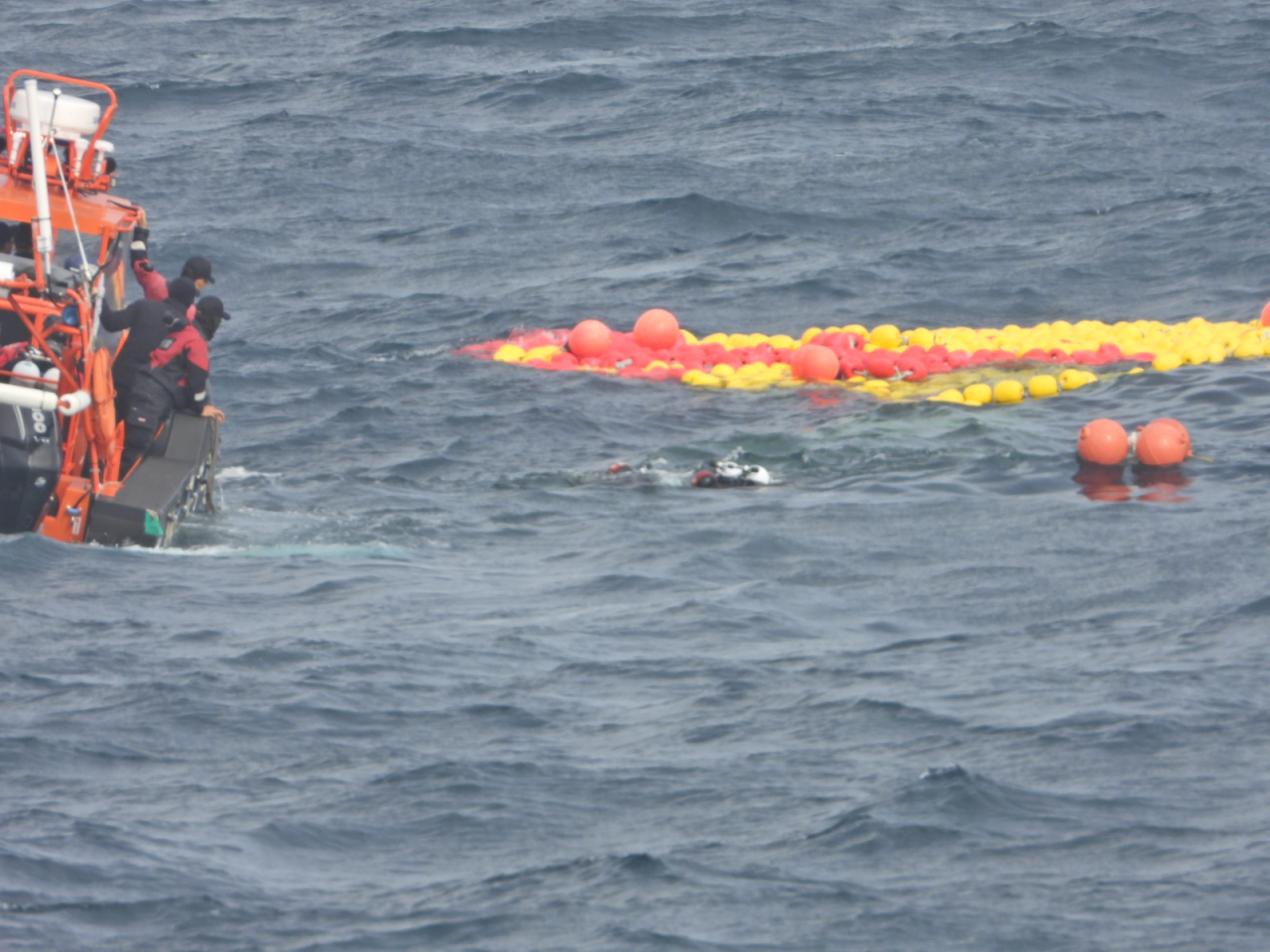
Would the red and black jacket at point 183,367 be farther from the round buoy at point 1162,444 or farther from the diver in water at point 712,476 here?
the round buoy at point 1162,444

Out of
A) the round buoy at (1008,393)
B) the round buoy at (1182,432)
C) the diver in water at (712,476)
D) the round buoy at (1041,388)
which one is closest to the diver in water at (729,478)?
the diver in water at (712,476)

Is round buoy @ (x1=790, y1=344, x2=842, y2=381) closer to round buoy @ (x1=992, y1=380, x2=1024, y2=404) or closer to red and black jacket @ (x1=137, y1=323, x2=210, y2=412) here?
round buoy @ (x1=992, y1=380, x2=1024, y2=404)

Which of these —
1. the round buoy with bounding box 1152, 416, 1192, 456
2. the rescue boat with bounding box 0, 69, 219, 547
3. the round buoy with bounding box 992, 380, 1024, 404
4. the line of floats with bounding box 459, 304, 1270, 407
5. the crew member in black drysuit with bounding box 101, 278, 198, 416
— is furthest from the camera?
the line of floats with bounding box 459, 304, 1270, 407

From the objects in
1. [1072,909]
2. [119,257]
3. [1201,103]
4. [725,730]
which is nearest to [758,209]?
[1201,103]

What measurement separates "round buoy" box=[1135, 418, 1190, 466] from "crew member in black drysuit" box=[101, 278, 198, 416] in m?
6.77

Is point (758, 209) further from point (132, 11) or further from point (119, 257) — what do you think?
point (132, 11)

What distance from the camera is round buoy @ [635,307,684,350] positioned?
1653 centimetres

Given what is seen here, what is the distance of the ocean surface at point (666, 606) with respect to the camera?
6.27 metres

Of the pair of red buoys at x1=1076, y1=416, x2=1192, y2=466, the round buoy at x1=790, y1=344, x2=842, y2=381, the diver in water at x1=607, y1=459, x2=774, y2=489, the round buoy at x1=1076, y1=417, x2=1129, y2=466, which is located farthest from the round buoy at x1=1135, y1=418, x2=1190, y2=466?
the round buoy at x1=790, y1=344, x2=842, y2=381

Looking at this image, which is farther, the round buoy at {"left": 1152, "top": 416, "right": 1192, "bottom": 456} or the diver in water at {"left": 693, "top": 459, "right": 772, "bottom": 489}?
the round buoy at {"left": 1152, "top": 416, "right": 1192, "bottom": 456}

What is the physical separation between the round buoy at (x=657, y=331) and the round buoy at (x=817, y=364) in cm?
156

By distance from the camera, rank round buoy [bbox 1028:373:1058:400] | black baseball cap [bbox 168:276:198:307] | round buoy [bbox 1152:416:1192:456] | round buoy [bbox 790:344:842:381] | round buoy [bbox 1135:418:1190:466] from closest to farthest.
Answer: black baseball cap [bbox 168:276:198:307], round buoy [bbox 1135:418:1190:466], round buoy [bbox 1152:416:1192:456], round buoy [bbox 1028:373:1058:400], round buoy [bbox 790:344:842:381]

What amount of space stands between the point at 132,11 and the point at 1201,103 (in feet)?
67.7

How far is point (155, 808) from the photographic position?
6844 mm
